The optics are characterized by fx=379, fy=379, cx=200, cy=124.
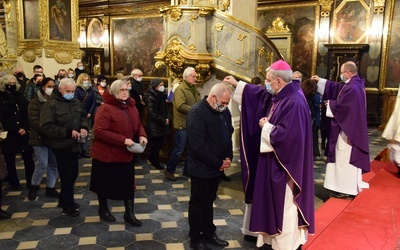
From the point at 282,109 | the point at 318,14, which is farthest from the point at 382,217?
the point at 318,14

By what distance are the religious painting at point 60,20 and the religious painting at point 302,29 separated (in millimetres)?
7595

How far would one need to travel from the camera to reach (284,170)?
10.9 feet

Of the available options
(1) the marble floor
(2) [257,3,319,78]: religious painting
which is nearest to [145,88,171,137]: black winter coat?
(1) the marble floor

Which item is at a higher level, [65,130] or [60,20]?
[60,20]

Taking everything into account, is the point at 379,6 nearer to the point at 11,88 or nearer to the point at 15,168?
the point at 11,88

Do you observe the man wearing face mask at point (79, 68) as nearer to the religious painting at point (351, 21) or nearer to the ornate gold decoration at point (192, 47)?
the ornate gold decoration at point (192, 47)

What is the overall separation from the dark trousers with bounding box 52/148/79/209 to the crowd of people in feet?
0.04

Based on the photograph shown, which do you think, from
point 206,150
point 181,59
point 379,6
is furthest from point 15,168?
point 379,6

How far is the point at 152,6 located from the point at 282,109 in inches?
584

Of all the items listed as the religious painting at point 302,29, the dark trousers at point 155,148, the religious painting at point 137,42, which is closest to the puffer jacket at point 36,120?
the dark trousers at point 155,148

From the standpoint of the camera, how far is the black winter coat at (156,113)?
20.8 ft

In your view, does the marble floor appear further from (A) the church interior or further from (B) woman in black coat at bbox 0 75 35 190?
(B) woman in black coat at bbox 0 75 35 190

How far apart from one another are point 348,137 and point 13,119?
4439mm

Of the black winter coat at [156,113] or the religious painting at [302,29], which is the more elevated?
the religious painting at [302,29]
